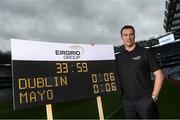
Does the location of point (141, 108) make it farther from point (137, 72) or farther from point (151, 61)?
point (151, 61)

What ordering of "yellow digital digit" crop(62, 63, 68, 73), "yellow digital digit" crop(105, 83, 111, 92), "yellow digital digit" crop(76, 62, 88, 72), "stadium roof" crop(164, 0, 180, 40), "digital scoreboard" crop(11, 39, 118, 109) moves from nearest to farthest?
1. "digital scoreboard" crop(11, 39, 118, 109)
2. "yellow digital digit" crop(62, 63, 68, 73)
3. "yellow digital digit" crop(76, 62, 88, 72)
4. "yellow digital digit" crop(105, 83, 111, 92)
5. "stadium roof" crop(164, 0, 180, 40)

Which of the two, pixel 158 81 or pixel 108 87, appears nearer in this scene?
pixel 158 81

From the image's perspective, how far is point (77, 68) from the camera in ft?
18.4

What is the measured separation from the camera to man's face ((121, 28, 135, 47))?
339 centimetres

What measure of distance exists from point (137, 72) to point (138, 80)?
0.30 feet

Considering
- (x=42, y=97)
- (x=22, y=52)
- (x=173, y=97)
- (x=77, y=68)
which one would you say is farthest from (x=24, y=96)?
(x=173, y=97)

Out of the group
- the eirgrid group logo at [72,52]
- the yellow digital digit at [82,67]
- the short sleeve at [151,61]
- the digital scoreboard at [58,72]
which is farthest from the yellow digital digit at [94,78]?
the short sleeve at [151,61]

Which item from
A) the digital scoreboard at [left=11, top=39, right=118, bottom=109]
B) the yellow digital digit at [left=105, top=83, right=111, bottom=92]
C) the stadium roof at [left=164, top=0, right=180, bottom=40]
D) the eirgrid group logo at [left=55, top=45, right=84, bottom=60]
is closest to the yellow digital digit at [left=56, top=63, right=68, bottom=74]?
the digital scoreboard at [left=11, top=39, right=118, bottom=109]

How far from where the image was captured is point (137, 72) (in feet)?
11.2

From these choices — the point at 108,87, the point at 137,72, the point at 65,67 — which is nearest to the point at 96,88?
the point at 108,87

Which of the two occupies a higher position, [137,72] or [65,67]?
[65,67]

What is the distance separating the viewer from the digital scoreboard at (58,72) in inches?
181

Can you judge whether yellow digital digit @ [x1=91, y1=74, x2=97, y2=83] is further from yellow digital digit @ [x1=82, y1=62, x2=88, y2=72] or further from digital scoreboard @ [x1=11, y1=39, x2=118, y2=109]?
yellow digital digit @ [x1=82, y1=62, x2=88, y2=72]

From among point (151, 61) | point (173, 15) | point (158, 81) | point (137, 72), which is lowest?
point (158, 81)
